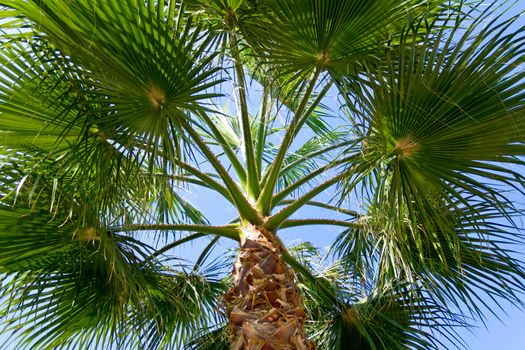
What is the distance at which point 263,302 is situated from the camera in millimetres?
3377

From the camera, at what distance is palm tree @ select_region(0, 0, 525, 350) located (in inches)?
125

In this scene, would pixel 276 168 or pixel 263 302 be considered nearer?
pixel 263 302

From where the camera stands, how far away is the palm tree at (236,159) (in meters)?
3.19

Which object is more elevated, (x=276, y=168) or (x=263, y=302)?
(x=276, y=168)

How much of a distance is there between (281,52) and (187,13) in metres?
0.78

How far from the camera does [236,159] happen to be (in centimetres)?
436

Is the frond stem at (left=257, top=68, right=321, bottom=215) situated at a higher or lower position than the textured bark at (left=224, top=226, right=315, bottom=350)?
higher

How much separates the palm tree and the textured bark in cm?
1

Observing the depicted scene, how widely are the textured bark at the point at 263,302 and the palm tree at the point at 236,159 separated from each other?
0.01 metres

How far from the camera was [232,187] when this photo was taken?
13.0 feet

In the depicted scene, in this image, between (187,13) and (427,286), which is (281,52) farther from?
(427,286)

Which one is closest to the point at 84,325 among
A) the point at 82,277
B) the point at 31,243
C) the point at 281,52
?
the point at 82,277

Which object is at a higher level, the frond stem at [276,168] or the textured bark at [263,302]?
the frond stem at [276,168]

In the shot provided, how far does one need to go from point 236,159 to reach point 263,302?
1332mm
